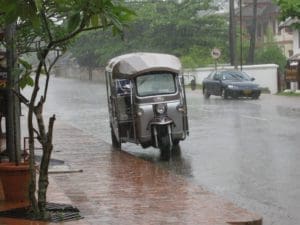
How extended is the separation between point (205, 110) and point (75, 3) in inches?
887

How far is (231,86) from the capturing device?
A: 117 ft

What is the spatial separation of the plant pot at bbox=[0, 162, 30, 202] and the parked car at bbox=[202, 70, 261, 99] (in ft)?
90.0

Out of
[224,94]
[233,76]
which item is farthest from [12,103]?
[233,76]

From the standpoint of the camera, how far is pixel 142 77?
15.5 m

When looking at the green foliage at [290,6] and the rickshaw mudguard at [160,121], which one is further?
the green foliage at [290,6]

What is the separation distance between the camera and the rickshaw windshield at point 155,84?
15414mm

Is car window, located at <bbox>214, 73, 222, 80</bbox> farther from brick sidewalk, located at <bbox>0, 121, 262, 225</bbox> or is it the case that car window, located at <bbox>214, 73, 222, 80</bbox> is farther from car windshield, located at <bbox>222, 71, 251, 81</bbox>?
brick sidewalk, located at <bbox>0, 121, 262, 225</bbox>

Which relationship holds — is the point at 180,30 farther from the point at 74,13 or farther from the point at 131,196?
the point at 74,13

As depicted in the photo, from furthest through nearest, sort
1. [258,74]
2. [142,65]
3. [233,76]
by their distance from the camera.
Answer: [258,74]
[233,76]
[142,65]

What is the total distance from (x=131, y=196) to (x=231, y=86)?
26.1m

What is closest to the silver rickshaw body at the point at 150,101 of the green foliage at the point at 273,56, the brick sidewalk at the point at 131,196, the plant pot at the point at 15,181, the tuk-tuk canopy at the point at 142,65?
the tuk-tuk canopy at the point at 142,65

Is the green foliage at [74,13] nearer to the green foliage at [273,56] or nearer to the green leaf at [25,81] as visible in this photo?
the green leaf at [25,81]

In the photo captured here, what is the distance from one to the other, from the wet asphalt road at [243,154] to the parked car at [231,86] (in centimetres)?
690

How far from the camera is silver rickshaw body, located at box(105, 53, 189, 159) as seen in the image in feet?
49.3
